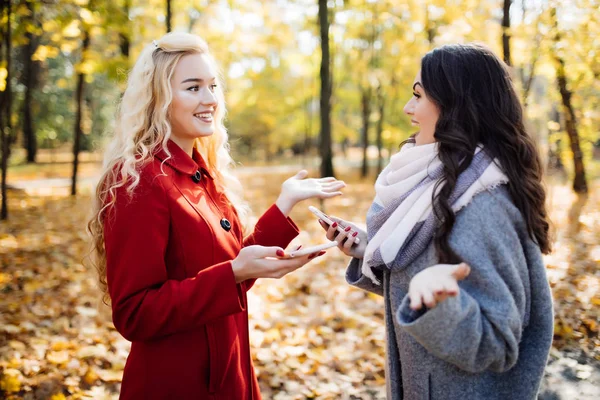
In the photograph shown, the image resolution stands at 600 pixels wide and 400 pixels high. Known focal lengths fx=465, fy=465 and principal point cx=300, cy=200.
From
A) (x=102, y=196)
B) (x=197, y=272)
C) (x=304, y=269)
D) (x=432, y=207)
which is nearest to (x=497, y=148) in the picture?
(x=432, y=207)

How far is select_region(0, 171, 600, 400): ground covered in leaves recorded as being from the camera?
3.68 metres

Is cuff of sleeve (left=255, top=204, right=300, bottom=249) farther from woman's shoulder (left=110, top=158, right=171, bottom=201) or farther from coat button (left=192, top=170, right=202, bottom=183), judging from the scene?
woman's shoulder (left=110, top=158, right=171, bottom=201)

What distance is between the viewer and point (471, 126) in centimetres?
168

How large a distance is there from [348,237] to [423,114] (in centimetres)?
63

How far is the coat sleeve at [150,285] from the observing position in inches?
66.2

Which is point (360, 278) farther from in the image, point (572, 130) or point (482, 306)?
point (572, 130)

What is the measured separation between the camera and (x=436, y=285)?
54.9 inches

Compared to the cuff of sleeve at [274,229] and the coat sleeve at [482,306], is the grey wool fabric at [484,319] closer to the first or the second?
the coat sleeve at [482,306]


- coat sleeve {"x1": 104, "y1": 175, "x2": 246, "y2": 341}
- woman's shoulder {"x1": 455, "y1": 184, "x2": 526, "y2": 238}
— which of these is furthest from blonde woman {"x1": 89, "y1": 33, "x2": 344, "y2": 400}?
woman's shoulder {"x1": 455, "y1": 184, "x2": 526, "y2": 238}

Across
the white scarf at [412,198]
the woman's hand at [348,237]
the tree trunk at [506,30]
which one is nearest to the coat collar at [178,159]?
the woman's hand at [348,237]

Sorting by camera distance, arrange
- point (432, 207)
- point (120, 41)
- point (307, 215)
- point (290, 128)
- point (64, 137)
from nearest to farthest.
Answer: point (432, 207), point (120, 41), point (307, 215), point (64, 137), point (290, 128)

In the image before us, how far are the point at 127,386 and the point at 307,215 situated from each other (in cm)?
Answer: 923

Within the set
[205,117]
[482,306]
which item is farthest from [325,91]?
[482,306]

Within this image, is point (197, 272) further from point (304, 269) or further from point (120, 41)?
point (120, 41)
